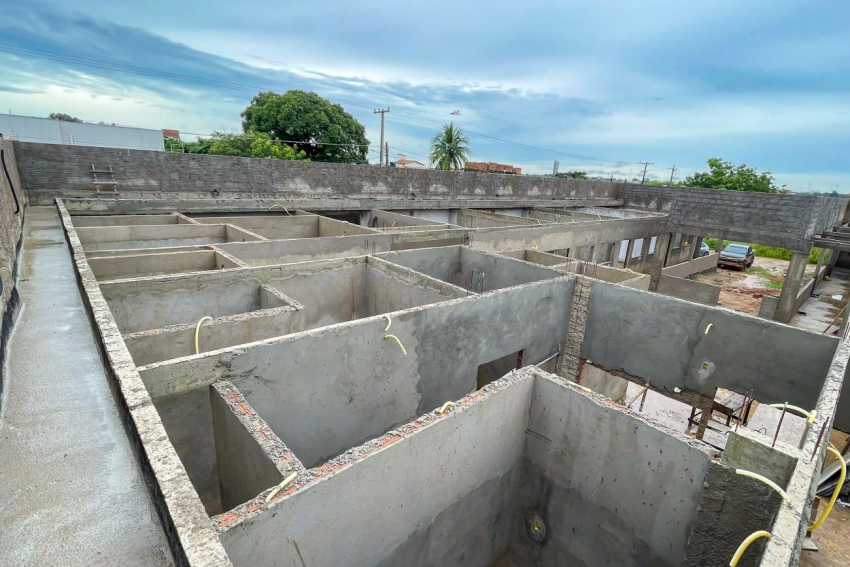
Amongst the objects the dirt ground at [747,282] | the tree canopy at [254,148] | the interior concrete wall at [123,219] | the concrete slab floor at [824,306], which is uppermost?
the tree canopy at [254,148]

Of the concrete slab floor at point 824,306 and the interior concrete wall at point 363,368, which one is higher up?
the interior concrete wall at point 363,368

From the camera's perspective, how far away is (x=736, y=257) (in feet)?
85.3

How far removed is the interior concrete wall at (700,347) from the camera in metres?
6.61

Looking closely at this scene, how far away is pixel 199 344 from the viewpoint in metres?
5.54

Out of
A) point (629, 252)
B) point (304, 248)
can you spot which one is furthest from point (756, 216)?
point (304, 248)

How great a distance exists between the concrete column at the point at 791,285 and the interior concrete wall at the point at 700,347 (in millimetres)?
10985

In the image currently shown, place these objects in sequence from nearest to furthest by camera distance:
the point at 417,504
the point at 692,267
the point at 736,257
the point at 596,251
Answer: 1. the point at 417,504
2. the point at 596,251
3. the point at 692,267
4. the point at 736,257

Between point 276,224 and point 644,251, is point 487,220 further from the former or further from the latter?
point 644,251

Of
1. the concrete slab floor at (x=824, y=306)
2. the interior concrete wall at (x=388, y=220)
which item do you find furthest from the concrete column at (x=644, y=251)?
the interior concrete wall at (x=388, y=220)

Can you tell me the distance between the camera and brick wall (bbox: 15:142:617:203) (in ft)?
37.6

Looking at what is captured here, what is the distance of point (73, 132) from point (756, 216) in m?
42.3

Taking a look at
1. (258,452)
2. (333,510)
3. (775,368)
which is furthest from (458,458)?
(775,368)

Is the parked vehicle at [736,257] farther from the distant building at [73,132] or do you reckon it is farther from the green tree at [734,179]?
the distant building at [73,132]

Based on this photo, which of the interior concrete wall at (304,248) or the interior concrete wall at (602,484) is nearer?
the interior concrete wall at (602,484)
